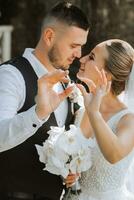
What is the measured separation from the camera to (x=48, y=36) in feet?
13.1

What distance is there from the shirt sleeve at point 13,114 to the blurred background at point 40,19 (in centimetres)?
892

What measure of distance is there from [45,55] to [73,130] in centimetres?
63

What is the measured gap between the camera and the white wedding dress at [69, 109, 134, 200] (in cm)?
363

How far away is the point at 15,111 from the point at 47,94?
397 millimetres

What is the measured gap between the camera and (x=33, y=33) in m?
12.9

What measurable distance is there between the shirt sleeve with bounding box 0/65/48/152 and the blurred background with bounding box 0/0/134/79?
8.92 metres

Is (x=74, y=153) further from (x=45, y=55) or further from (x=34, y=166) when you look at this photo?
(x=45, y=55)

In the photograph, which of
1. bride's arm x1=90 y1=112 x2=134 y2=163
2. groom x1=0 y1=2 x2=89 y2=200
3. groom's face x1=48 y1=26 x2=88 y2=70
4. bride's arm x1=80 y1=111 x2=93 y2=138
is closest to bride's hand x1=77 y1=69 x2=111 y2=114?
bride's arm x1=90 y1=112 x2=134 y2=163

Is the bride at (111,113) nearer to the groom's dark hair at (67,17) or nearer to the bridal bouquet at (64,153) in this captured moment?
the bridal bouquet at (64,153)

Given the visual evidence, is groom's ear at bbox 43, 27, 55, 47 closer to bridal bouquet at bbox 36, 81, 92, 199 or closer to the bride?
the bride

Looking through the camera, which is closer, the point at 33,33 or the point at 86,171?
the point at 86,171

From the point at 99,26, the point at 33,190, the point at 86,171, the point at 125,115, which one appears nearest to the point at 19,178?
the point at 33,190

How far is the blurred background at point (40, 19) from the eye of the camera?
41.2 ft

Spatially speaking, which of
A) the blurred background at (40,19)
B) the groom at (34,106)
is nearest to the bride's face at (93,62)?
the groom at (34,106)
